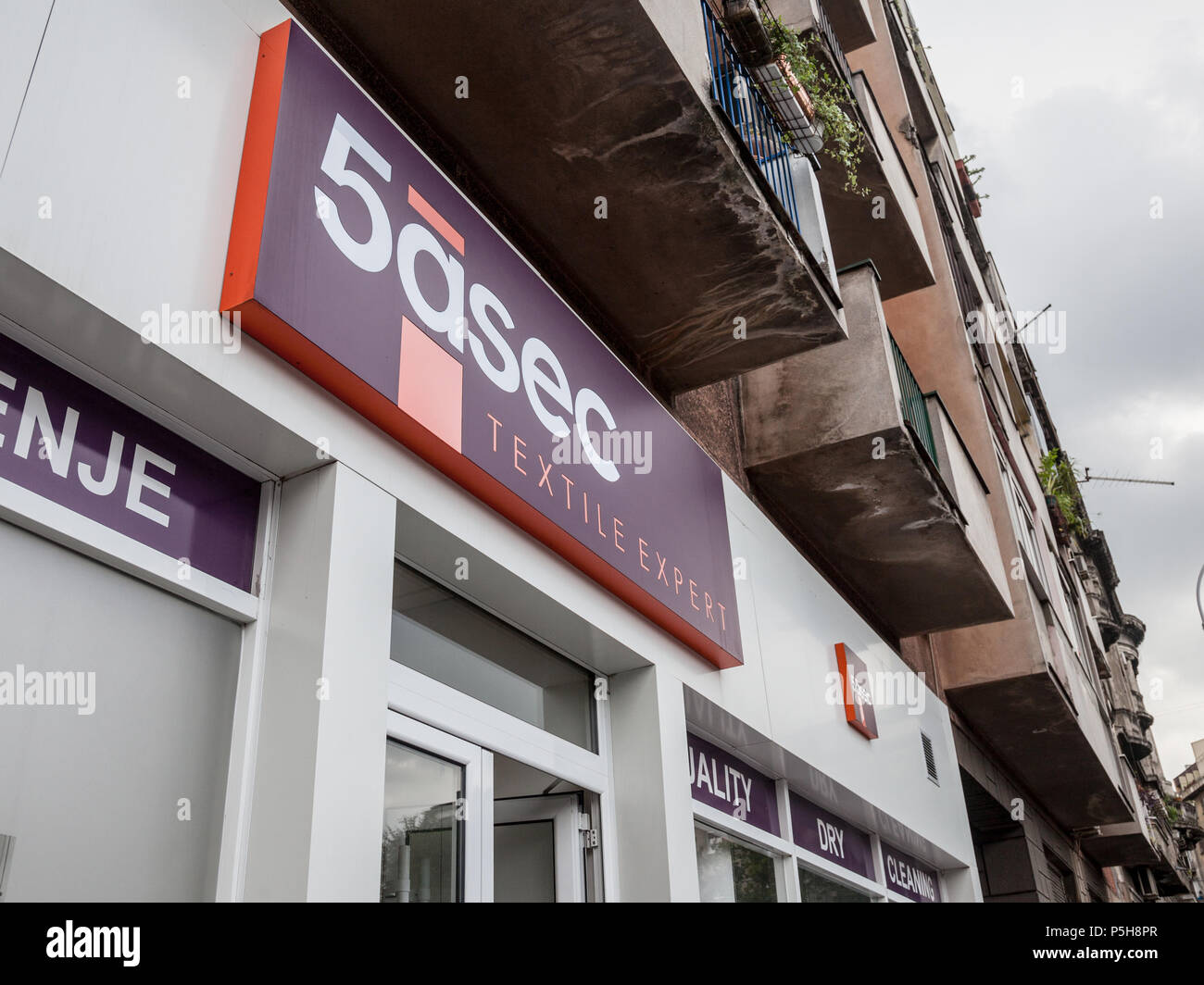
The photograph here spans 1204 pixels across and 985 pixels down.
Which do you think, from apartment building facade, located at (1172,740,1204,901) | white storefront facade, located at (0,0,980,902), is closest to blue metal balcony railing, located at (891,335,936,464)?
white storefront facade, located at (0,0,980,902)

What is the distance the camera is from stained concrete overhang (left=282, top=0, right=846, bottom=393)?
14.0 ft

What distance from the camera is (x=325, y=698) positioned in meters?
2.96

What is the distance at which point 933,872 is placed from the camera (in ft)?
33.1

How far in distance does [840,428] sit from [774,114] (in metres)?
2.12

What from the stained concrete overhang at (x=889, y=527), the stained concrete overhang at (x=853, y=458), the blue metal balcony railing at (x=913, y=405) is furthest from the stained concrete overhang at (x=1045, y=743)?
the blue metal balcony railing at (x=913, y=405)

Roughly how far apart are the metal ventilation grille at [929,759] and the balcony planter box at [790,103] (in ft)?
17.8

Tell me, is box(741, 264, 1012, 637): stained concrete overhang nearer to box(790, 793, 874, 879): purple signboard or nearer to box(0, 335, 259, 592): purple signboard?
box(790, 793, 874, 879): purple signboard

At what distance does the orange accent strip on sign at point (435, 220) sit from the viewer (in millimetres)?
3863

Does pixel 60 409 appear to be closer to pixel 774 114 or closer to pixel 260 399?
pixel 260 399

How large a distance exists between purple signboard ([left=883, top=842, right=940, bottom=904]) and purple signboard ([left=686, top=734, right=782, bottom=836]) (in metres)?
2.48

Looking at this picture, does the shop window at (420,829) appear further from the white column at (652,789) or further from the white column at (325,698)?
the white column at (652,789)

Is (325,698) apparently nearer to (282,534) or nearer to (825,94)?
(282,534)

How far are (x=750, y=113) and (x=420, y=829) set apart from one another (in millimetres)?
4424
